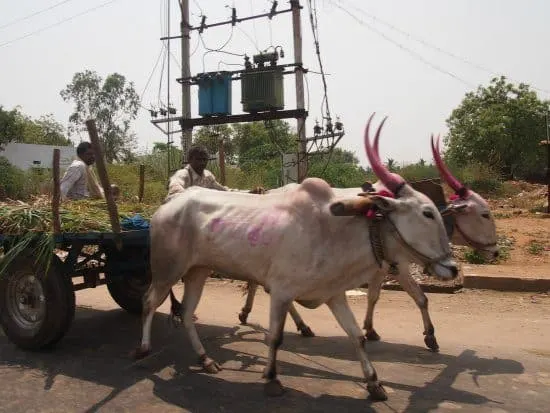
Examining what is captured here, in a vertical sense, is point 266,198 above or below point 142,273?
above

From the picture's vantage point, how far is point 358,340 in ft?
13.5

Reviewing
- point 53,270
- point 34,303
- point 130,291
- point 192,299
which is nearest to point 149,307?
point 192,299

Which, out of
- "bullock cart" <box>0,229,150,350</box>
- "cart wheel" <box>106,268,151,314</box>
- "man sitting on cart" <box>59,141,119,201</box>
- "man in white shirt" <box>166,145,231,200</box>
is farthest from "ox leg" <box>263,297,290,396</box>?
"man sitting on cart" <box>59,141,119,201</box>

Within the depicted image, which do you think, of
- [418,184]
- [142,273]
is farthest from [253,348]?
[418,184]

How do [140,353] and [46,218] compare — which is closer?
[140,353]

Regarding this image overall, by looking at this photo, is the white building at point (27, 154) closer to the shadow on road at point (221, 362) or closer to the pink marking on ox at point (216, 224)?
the shadow on road at point (221, 362)

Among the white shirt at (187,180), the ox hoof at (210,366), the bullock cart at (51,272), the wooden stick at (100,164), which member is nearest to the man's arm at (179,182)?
the white shirt at (187,180)

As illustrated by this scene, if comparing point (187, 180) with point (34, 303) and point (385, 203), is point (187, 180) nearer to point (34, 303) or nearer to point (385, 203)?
point (34, 303)

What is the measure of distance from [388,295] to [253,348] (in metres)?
3.06

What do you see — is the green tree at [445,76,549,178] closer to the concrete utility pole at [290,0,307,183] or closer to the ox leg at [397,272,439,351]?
the concrete utility pole at [290,0,307,183]

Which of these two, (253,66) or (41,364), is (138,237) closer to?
(41,364)

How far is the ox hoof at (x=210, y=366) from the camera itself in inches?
179

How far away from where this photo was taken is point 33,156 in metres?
32.0

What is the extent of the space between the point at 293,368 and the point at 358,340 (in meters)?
0.85
